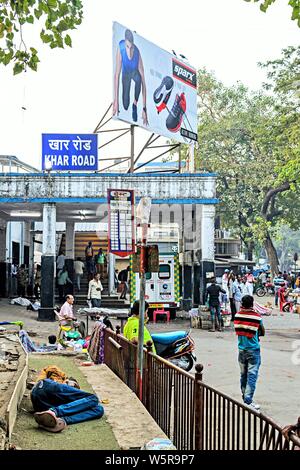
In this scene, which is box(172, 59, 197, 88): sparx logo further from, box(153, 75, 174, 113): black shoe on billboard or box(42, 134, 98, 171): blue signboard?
box(42, 134, 98, 171): blue signboard

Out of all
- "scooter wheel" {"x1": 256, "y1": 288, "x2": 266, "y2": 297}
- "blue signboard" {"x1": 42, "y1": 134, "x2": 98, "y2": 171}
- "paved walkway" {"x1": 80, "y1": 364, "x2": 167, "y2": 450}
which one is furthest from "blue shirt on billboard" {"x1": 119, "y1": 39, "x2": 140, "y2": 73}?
"scooter wheel" {"x1": 256, "y1": 288, "x2": 266, "y2": 297}

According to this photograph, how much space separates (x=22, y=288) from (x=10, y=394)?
806 inches

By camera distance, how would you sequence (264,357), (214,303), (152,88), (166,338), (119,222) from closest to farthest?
(166,338) < (264,357) < (119,222) < (214,303) < (152,88)

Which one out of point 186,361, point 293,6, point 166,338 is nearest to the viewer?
point 293,6

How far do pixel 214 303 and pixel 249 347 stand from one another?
36.6ft

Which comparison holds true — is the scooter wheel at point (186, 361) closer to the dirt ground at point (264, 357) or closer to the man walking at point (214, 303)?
the dirt ground at point (264, 357)

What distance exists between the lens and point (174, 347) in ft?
39.9

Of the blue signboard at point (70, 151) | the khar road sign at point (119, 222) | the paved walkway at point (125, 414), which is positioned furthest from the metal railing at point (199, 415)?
the blue signboard at point (70, 151)

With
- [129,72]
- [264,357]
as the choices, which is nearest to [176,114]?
[129,72]

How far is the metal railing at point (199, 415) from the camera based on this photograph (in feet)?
14.4

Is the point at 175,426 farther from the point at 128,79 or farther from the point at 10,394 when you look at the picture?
the point at 128,79

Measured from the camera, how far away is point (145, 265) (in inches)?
343

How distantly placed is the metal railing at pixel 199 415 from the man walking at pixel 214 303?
37.3 feet

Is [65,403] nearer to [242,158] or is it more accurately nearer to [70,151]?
[70,151]
